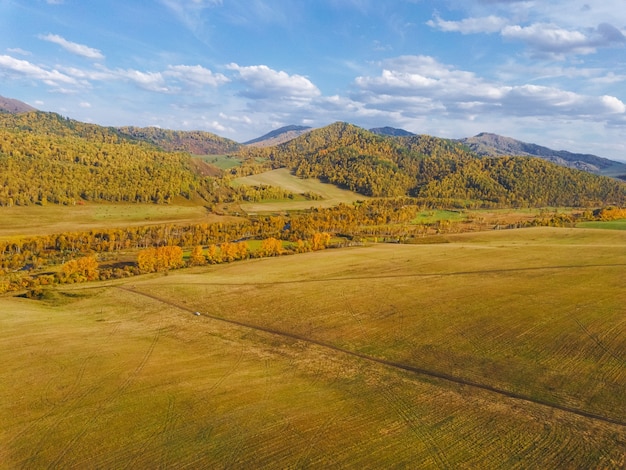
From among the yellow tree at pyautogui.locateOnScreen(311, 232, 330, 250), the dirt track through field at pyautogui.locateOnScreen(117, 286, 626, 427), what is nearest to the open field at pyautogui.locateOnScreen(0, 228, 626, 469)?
the dirt track through field at pyautogui.locateOnScreen(117, 286, 626, 427)

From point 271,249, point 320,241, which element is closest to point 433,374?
point 271,249

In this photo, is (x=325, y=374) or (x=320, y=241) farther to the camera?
(x=320, y=241)

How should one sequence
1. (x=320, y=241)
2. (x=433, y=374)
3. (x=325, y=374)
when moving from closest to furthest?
(x=433, y=374) < (x=325, y=374) < (x=320, y=241)

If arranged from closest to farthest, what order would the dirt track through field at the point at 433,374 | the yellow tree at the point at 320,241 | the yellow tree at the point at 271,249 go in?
the dirt track through field at the point at 433,374 → the yellow tree at the point at 271,249 → the yellow tree at the point at 320,241

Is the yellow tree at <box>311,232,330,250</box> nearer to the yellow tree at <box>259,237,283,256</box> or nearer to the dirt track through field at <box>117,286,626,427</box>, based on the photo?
the yellow tree at <box>259,237,283,256</box>

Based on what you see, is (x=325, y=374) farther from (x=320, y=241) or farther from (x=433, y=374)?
(x=320, y=241)

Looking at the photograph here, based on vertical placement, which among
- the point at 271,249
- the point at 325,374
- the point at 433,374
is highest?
the point at 433,374

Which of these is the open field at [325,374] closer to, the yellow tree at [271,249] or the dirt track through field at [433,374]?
the dirt track through field at [433,374]

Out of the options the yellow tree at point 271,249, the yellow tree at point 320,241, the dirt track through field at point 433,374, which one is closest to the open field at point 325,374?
the dirt track through field at point 433,374
